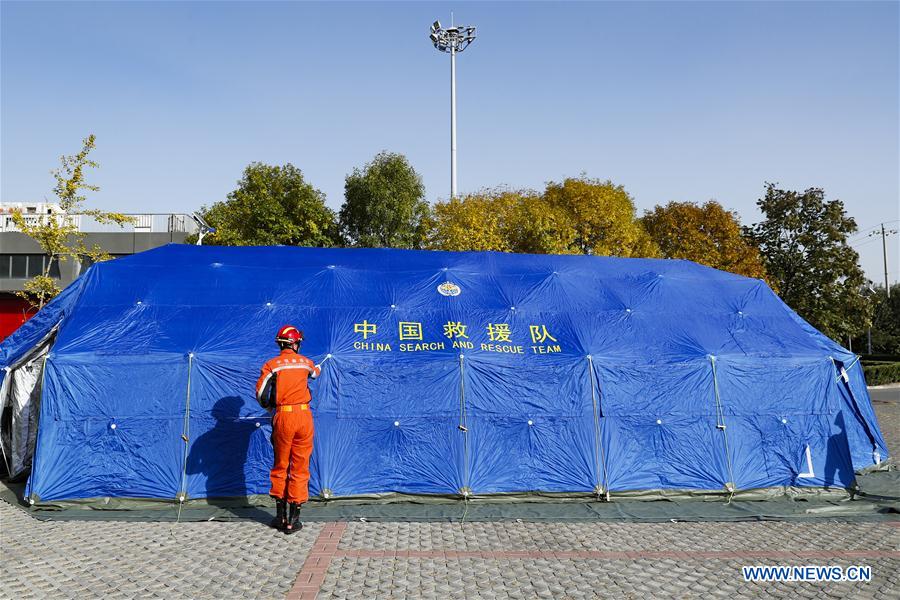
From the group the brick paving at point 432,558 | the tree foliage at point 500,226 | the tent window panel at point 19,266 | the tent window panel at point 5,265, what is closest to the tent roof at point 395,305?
the brick paving at point 432,558

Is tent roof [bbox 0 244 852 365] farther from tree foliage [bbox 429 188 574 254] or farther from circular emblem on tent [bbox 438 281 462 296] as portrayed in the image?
tree foliage [bbox 429 188 574 254]

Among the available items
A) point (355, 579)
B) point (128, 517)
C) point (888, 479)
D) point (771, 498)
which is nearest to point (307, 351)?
point (128, 517)

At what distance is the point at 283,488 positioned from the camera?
6.41 meters

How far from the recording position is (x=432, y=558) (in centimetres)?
570

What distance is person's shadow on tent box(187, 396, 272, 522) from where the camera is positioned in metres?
7.47

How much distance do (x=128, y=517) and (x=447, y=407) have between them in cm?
416

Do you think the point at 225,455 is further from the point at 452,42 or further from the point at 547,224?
the point at 452,42

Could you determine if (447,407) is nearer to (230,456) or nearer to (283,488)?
(283,488)

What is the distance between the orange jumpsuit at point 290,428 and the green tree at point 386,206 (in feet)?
54.3

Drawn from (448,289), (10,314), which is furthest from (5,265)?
(448,289)

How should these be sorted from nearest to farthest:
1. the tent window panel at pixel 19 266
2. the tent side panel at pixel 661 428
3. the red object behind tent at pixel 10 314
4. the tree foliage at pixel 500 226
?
the tent side panel at pixel 661 428, the tree foliage at pixel 500 226, the red object behind tent at pixel 10 314, the tent window panel at pixel 19 266

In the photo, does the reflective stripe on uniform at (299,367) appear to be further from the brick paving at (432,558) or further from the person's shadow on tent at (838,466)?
the person's shadow on tent at (838,466)

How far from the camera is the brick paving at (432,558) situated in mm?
4965

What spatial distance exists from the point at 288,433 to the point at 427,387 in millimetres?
2151
